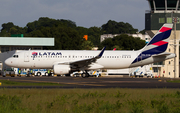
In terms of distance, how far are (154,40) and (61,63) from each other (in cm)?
1495

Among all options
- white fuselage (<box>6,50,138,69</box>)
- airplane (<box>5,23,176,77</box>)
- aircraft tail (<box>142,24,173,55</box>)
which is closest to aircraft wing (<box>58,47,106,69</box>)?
airplane (<box>5,23,176,77</box>)

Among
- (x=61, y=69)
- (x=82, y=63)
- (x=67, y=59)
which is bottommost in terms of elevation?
(x=61, y=69)

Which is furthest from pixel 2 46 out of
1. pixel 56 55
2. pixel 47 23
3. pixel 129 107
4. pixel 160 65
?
pixel 47 23

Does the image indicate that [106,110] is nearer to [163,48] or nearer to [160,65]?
[163,48]

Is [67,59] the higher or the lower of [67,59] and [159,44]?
the lower

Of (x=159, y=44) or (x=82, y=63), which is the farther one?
(x=159, y=44)

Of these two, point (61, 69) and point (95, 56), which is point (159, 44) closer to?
point (95, 56)

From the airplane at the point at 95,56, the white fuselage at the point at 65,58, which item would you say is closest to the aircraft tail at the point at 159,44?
the airplane at the point at 95,56

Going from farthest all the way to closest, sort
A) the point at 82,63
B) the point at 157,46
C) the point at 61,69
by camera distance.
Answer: the point at 157,46
the point at 82,63
the point at 61,69

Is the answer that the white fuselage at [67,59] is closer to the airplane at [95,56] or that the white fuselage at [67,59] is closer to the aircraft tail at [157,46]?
the airplane at [95,56]

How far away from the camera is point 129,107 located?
1542 cm

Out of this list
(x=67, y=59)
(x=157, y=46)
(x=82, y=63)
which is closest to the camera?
(x=82, y=63)

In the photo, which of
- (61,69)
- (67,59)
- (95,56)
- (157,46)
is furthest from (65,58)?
(157,46)

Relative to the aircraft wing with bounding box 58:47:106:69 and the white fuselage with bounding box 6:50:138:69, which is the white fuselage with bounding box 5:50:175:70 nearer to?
the white fuselage with bounding box 6:50:138:69
